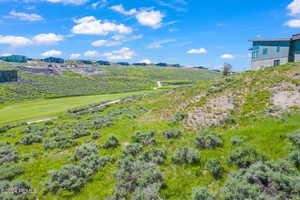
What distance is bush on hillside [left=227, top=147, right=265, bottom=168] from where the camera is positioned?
22.5ft

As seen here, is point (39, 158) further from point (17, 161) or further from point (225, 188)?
point (225, 188)

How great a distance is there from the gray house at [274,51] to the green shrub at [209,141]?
88.8ft

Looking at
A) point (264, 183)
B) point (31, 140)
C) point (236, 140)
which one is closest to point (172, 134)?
point (236, 140)

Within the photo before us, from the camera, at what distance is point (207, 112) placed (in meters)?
13.1

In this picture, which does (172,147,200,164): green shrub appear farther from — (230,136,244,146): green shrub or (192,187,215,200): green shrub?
(230,136,244,146): green shrub

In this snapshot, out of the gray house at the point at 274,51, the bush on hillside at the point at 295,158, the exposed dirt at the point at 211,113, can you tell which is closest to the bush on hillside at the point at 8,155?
the exposed dirt at the point at 211,113

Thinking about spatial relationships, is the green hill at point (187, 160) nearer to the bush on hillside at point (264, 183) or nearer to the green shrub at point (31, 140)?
the bush on hillside at point (264, 183)

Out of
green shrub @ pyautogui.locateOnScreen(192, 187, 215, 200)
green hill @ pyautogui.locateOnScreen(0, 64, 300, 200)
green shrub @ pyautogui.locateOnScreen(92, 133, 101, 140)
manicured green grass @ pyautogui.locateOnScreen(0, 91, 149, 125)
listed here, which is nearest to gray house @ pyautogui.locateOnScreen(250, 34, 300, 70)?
green hill @ pyautogui.locateOnScreen(0, 64, 300, 200)

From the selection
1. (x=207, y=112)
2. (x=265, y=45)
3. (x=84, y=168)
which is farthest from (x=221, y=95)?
(x=265, y=45)

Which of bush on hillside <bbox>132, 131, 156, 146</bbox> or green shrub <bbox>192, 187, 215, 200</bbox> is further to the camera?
bush on hillside <bbox>132, 131, 156, 146</bbox>

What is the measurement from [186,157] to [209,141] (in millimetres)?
1669

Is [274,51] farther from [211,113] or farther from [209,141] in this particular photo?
[209,141]

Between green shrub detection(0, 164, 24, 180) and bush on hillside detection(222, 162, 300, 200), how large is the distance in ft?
33.8

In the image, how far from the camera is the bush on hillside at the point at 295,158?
6286 mm
